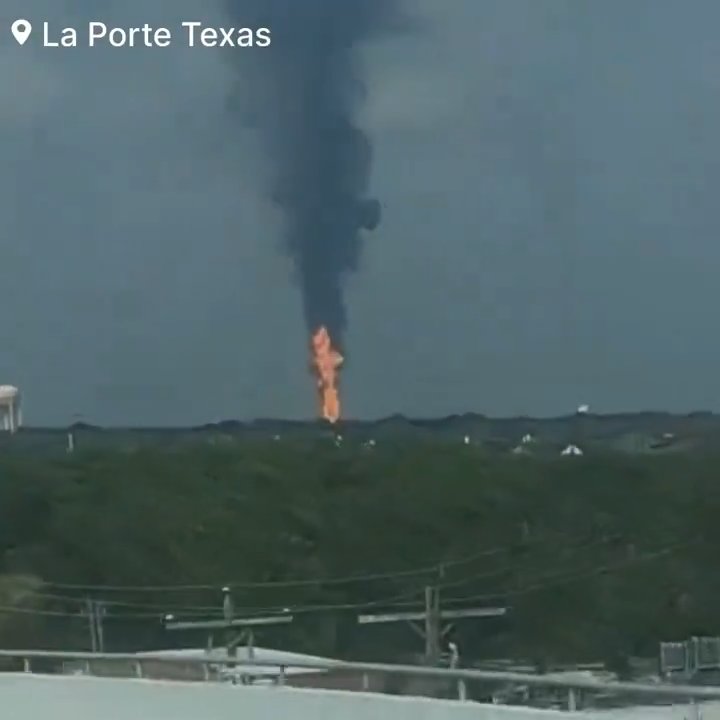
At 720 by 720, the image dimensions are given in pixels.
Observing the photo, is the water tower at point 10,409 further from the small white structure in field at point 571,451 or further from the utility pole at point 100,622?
the small white structure in field at point 571,451

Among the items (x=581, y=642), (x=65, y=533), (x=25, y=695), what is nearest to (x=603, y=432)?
(x=581, y=642)

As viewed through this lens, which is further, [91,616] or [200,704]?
[91,616]

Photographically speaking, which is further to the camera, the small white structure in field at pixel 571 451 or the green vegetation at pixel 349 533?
the small white structure in field at pixel 571 451

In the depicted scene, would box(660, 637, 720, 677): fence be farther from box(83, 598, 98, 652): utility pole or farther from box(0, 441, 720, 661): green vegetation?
box(83, 598, 98, 652): utility pole

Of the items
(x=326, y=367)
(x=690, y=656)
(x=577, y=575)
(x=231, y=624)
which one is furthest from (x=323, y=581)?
(x=690, y=656)

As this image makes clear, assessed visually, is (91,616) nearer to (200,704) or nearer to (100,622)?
(100,622)

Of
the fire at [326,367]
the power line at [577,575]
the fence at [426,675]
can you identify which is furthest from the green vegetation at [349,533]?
the fence at [426,675]

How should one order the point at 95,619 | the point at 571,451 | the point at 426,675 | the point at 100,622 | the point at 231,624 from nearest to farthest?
the point at 426,675, the point at 231,624, the point at 100,622, the point at 95,619, the point at 571,451
